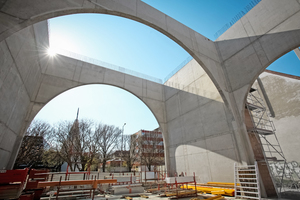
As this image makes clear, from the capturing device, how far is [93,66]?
51.1 ft

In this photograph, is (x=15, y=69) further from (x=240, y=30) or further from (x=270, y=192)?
(x=270, y=192)

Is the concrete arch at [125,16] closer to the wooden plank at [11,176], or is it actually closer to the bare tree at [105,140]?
the wooden plank at [11,176]

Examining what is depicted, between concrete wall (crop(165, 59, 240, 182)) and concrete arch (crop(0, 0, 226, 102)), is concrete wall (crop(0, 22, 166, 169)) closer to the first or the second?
concrete arch (crop(0, 0, 226, 102))

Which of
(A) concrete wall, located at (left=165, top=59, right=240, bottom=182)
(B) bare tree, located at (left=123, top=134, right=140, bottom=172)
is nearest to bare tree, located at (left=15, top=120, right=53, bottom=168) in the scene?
(B) bare tree, located at (left=123, top=134, right=140, bottom=172)

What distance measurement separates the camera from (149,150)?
2944cm

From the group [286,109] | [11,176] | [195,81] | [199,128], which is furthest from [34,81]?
[286,109]

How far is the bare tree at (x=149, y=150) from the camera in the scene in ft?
95.2

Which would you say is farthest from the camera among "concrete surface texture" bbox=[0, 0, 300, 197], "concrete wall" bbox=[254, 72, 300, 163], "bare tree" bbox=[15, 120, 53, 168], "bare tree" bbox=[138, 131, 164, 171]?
"bare tree" bbox=[138, 131, 164, 171]

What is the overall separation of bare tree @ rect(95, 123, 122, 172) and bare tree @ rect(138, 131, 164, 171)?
562 centimetres

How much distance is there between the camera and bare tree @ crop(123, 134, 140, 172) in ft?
98.5

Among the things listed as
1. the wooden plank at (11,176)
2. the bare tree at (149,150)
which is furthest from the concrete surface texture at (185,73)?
the bare tree at (149,150)

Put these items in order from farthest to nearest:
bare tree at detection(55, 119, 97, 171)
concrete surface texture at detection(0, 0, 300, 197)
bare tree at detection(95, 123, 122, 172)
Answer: bare tree at detection(95, 123, 122, 172) → bare tree at detection(55, 119, 97, 171) → concrete surface texture at detection(0, 0, 300, 197)

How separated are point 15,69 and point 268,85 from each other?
20088 millimetres

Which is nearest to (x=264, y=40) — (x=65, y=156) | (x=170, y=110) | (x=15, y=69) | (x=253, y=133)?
(x=253, y=133)
